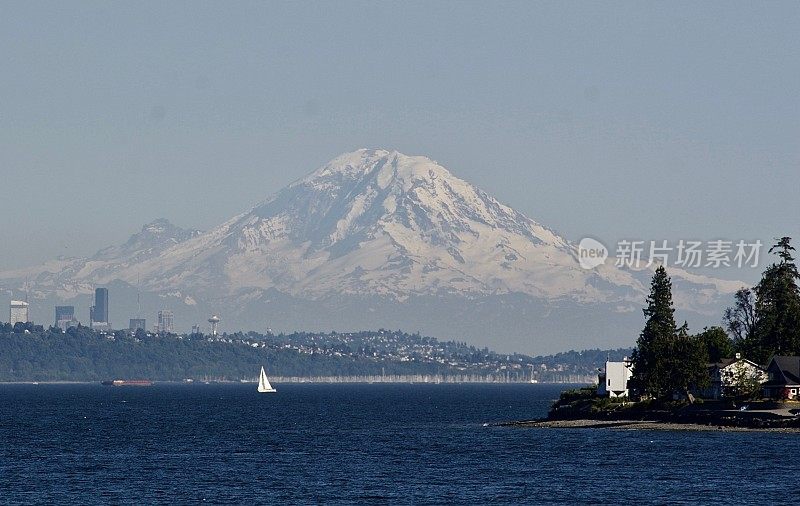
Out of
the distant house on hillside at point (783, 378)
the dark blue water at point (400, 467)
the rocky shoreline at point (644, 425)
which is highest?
the distant house on hillside at point (783, 378)

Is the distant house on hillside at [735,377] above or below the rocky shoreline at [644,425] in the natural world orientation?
above

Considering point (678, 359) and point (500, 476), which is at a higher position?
A: point (678, 359)

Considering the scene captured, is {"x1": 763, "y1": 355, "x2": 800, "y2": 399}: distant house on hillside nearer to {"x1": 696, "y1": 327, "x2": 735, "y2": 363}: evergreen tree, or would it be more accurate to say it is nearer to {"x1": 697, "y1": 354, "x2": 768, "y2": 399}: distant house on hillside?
{"x1": 697, "y1": 354, "x2": 768, "y2": 399}: distant house on hillside

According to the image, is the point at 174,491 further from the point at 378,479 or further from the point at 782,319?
the point at 782,319

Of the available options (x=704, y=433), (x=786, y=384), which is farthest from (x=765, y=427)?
(x=786, y=384)

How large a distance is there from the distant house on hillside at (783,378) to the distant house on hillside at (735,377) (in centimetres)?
167

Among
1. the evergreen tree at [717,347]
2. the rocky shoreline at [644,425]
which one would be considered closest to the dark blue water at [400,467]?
the rocky shoreline at [644,425]

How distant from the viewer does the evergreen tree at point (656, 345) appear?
6959 inches

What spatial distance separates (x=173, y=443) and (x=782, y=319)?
81435 mm

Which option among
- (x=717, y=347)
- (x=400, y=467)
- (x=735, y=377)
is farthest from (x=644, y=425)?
(x=400, y=467)

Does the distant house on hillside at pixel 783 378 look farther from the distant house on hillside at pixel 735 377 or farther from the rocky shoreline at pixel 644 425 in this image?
the rocky shoreline at pixel 644 425

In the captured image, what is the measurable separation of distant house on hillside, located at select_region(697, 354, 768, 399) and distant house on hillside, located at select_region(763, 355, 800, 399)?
167 centimetres

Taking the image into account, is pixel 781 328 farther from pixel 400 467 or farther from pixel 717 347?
pixel 400 467

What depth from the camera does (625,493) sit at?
105m
